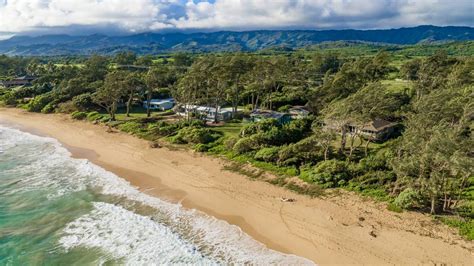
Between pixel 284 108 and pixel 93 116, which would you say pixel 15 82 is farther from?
pixel 284 108

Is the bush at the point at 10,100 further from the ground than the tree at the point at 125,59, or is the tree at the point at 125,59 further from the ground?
the tree at the point at 125,59

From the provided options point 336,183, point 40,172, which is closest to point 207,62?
point 40,172

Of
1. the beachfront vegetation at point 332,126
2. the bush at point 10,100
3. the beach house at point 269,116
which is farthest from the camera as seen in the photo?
the bush at point 10,100

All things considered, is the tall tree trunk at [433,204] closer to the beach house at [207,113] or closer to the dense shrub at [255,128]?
the dense shrub at [255,128]

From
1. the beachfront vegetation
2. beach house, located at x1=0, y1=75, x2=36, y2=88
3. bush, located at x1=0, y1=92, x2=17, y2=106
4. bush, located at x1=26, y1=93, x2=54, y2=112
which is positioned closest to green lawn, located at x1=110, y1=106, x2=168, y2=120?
the beachfront vegetation

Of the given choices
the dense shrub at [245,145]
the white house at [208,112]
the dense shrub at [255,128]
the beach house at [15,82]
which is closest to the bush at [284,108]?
the white house at [208,112]

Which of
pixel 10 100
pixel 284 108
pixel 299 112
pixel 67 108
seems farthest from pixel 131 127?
pixel 10 100

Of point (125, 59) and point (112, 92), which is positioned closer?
point (112, 92)

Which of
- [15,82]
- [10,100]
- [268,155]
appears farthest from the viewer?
[15,82]
